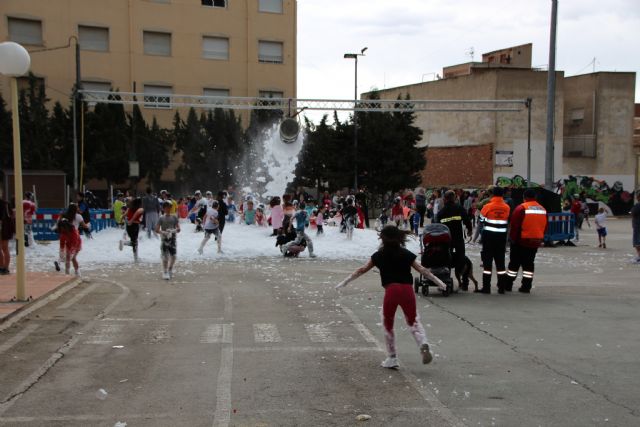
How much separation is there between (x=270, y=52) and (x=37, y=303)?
1725 inches

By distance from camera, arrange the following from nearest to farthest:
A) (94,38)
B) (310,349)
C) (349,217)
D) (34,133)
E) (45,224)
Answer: (310,349)
(349,217)
(45,224)
(34,133)
(94,38)

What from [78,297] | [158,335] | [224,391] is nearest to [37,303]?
[78,297]

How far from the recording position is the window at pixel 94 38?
46.6m

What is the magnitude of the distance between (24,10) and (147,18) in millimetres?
8188

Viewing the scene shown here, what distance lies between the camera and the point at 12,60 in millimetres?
9828

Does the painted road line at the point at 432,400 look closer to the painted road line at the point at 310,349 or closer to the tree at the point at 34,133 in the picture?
the painted road line at the point at 310,349

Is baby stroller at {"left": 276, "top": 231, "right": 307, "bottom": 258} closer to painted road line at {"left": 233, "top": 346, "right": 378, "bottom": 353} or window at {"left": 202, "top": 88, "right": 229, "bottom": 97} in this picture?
painted road line at {"left": 233, "top": 346, "right": 378, "bottom": 353}

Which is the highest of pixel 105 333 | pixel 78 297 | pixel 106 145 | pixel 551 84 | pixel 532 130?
pixel 532 130

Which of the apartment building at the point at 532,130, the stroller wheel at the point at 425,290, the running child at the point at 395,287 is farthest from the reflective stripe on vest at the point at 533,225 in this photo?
the apartment building at the point at 532,130

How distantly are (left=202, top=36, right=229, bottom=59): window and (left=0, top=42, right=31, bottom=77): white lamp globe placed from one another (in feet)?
135

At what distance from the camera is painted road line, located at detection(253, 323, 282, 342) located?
26.6 feet

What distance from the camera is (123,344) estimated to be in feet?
25.7

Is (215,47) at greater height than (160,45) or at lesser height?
greater

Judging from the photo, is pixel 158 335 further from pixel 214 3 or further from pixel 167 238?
pixel 214 3
